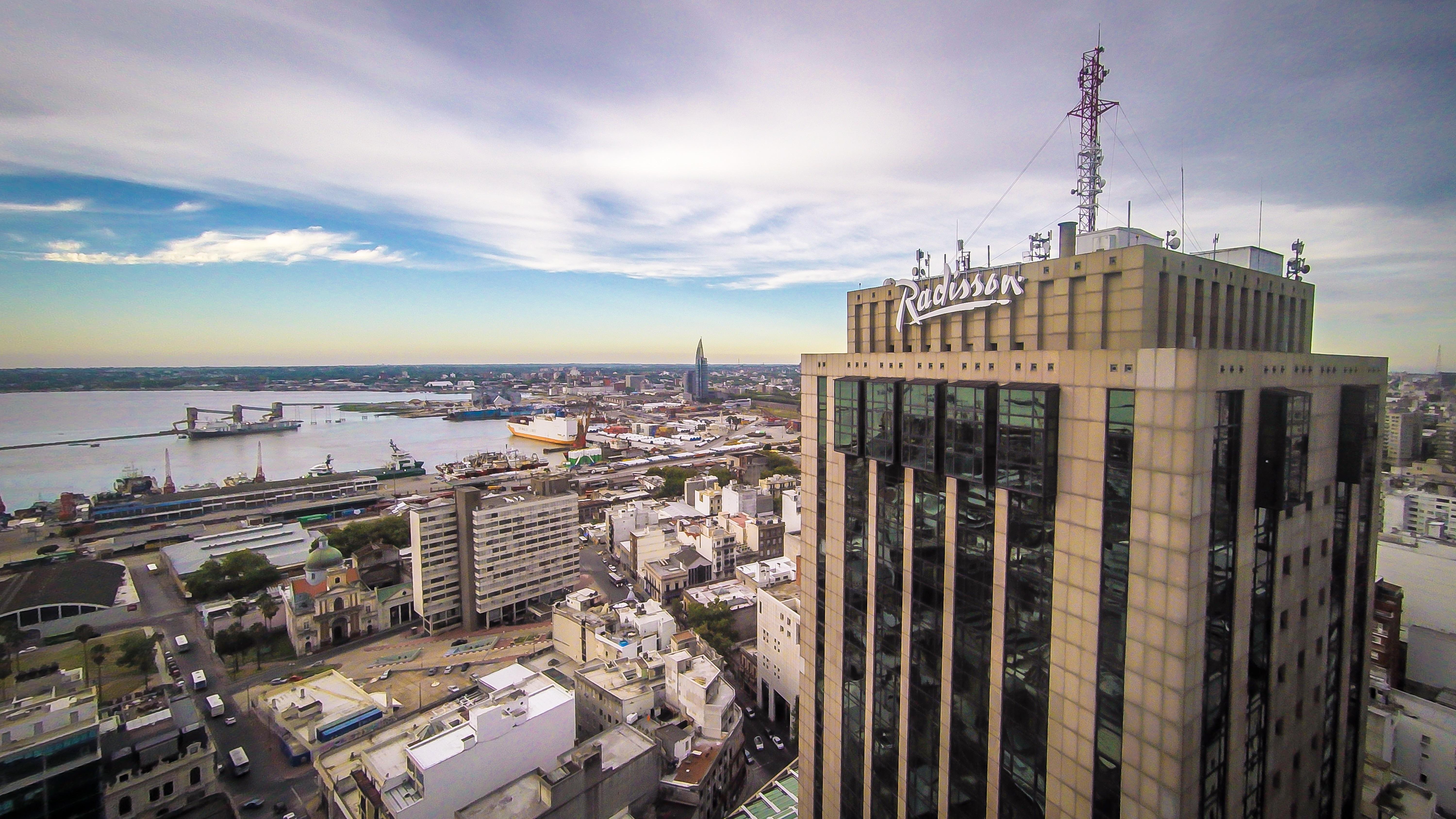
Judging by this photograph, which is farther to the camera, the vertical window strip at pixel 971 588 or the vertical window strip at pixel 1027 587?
the vertical window strip at pixel 971 588

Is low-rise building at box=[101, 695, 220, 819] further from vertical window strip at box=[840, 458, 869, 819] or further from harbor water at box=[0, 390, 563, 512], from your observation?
harbor water at box=[0, 390, 563, 512]

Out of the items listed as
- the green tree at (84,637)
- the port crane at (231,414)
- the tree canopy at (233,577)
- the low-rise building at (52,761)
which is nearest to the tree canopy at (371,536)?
the tree canopy at (233,577)

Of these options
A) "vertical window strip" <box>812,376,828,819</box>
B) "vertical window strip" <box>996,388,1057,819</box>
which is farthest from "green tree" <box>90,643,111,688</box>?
"vertical window strip" <box>996,388,1057,819</box>

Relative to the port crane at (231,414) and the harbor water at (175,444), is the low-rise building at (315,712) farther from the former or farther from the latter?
the port crane at (231,414)

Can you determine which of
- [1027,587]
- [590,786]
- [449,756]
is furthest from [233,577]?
[1027,587]

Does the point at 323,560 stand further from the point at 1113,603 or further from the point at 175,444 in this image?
the point at 175,444

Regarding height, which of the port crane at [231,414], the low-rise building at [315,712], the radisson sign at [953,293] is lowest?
the low-rise building at [315,712]

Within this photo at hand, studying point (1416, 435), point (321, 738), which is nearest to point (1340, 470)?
point (321, 738)
